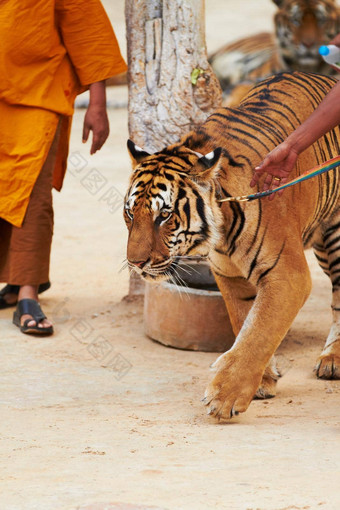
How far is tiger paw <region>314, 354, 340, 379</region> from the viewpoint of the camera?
3.95m

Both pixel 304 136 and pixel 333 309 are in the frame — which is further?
pixel 333 309

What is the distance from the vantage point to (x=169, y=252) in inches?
133

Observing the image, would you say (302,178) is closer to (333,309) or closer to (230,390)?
(230,390)

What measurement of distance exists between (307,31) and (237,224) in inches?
279

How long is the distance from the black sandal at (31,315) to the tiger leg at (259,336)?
139 centimetres

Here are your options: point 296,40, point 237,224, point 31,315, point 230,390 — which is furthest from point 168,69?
point 296,40

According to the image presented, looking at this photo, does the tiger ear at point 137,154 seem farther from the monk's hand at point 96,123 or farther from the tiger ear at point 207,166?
the monk's hand at point 96,123

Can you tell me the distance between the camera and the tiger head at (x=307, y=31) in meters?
10.0

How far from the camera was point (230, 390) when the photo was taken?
3.29 metres

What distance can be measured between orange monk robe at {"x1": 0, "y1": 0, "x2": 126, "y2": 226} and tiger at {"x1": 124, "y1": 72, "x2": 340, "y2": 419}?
1.13 metres

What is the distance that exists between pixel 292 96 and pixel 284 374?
1210 millimetres

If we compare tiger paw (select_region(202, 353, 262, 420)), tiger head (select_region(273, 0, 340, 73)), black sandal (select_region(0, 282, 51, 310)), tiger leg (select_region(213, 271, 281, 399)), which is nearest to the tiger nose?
tiger paw (select_region(202, 353, 262, 420))

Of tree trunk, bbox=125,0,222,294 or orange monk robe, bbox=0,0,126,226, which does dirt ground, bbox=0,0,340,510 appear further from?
tree trunk, bbox=125,0,222,294

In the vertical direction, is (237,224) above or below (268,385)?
above
